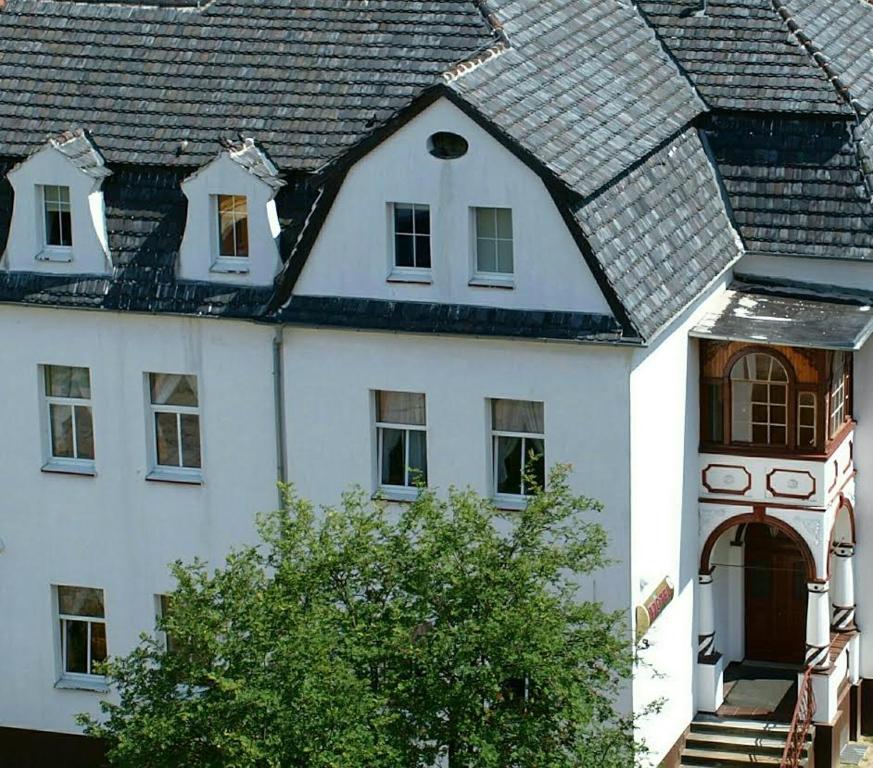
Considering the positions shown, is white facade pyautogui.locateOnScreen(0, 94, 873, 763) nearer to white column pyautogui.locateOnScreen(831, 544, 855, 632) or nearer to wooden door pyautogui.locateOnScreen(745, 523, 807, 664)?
white column pyautogui.locateOnScreen(831, 544, 855, 632)

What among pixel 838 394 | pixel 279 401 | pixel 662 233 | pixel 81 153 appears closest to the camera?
pixel 662 233

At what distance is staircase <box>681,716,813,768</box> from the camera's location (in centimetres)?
5119

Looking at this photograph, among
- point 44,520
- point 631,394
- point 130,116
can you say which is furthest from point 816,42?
point 44,520

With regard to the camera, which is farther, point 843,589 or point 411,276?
point 843,589

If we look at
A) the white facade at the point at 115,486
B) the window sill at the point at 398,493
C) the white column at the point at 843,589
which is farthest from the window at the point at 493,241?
the white column at the point at 843,589

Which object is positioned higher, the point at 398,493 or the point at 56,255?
the point at 56,255

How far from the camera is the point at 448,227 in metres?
47.3

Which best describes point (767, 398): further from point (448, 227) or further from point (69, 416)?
point (69, 416)

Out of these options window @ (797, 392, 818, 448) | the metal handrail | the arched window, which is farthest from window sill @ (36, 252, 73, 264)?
the metal handrail

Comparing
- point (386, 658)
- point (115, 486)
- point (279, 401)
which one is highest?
point (279, 401)

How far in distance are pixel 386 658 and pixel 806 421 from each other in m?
11.3

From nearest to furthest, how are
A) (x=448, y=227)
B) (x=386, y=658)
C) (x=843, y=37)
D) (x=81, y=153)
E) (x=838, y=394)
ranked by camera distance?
(x=386, y=658) < (x=448, y=227) < (x=81, y=153) < (x=838, y=394) < (x=843, y=37)

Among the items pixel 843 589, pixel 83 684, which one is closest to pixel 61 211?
pixel 83 684

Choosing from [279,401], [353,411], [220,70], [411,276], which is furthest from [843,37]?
[279,401]
